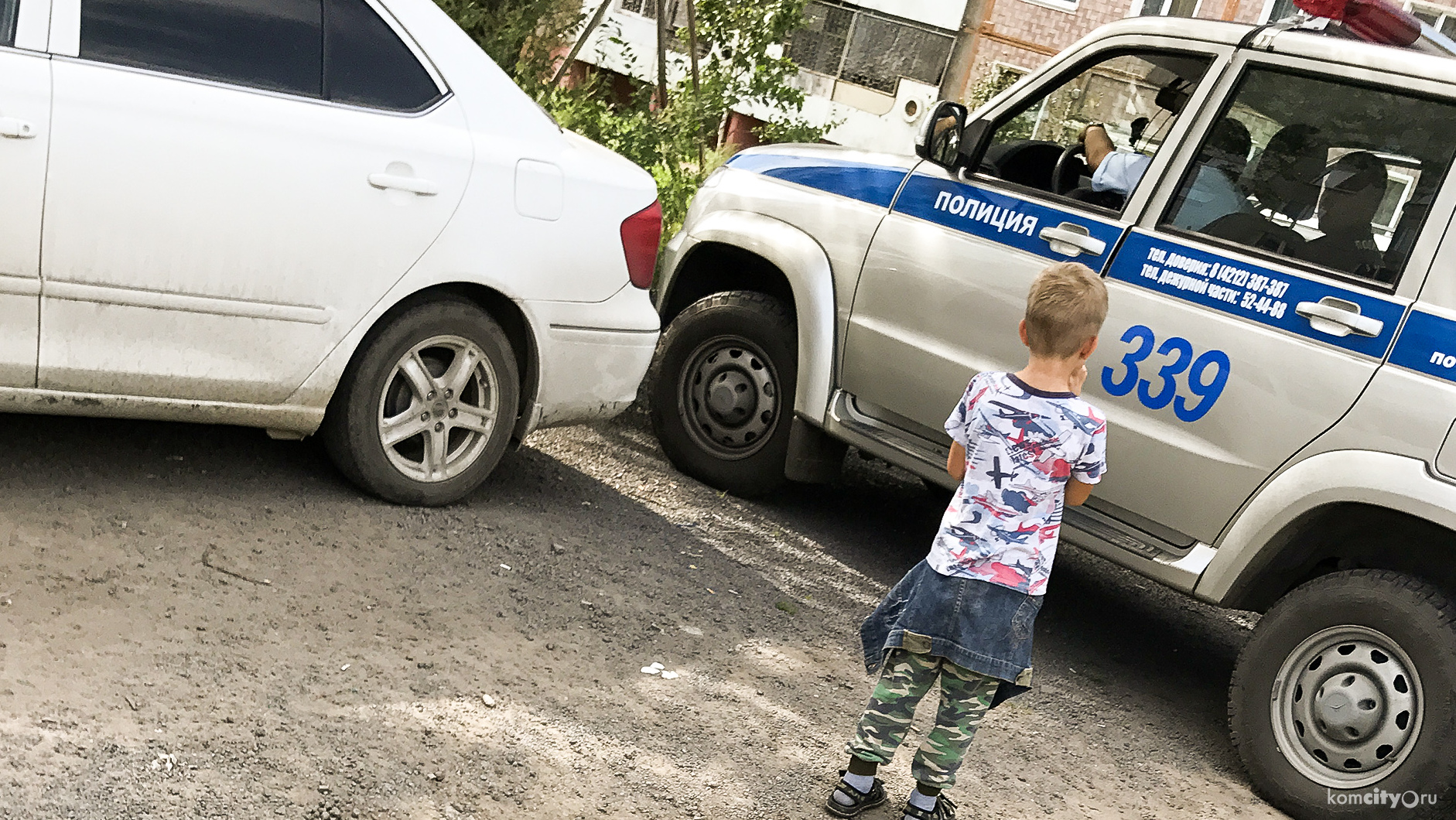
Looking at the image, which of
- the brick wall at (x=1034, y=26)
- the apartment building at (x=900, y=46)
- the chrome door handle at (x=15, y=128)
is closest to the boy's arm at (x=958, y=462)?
the chrome door handle at (x=15, y=128)

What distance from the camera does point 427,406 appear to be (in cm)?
502

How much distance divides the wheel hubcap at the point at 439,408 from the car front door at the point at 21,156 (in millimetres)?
1136

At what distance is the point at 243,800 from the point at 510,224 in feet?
7.74

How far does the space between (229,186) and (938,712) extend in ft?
8.26

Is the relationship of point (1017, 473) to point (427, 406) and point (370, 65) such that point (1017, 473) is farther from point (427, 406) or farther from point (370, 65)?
point (370, 65)

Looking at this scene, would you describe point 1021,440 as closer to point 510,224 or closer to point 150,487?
point 510,224

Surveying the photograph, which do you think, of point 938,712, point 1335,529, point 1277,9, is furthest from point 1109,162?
point 1277,9

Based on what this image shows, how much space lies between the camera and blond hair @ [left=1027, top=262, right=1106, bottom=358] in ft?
11.4

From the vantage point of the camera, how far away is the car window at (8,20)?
4109mm

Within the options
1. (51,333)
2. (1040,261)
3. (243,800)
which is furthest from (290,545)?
(1040,261)

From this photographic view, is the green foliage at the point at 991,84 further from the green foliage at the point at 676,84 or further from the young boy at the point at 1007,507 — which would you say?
the young boy at the point at 1007,507

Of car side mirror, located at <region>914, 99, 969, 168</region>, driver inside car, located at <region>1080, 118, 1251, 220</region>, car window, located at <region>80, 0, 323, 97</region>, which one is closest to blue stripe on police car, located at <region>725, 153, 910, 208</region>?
car side mirror, located at <region>914, 99, 969, 168</region>

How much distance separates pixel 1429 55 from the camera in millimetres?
4570

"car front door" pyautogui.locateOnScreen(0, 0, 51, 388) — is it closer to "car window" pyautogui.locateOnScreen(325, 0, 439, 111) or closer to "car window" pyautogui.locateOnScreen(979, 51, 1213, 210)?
"car window" pyautogui.locateOnScreen(325, 0, 439, 111)
